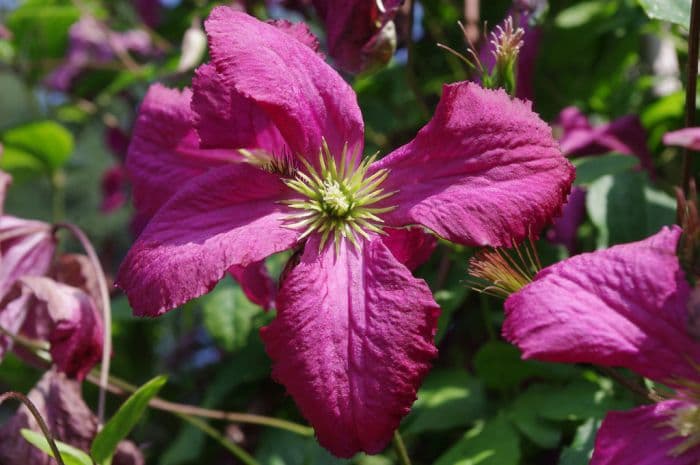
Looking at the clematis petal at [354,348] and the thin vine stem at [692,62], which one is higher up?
the thin vine stem at [692,62]

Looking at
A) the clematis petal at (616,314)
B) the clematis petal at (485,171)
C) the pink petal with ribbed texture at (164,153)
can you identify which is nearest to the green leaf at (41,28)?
the pink petal with ribbed texture at (164,153)

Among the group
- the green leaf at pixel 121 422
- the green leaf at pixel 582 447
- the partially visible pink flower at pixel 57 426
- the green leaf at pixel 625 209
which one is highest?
the green leaf at pixel 625 209

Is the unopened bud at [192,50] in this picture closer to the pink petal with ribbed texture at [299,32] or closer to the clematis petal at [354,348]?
the pink petal with ribbed texture at [299,32]

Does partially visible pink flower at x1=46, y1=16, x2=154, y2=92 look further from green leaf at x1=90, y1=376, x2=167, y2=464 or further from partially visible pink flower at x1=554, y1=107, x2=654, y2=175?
green leaf at x1=90, y1=376, x2=167, y2=464

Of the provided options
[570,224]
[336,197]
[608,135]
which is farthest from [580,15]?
[336,197]

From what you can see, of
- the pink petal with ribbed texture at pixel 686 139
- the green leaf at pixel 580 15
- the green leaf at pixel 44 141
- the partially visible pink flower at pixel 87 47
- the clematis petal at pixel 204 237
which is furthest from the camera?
the partially visible pink flower at pixel 87 47

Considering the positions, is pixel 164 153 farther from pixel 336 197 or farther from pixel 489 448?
pixel 489 448

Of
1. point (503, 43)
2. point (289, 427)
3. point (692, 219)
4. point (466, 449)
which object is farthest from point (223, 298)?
point (692, 219)
